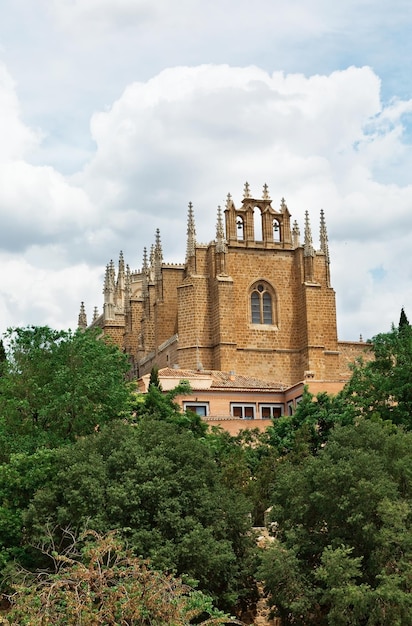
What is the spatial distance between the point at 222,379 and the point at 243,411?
12.5 ft

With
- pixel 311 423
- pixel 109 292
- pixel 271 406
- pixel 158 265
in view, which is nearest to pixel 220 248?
pixel 158 265

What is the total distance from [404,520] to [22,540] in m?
9.96

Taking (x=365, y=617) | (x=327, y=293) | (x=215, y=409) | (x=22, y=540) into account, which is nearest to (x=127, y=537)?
(x=22, y=540)

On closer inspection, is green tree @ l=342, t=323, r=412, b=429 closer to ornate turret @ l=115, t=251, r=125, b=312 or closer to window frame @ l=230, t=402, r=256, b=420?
window frame @ l=230, t=402, r=256, b=420

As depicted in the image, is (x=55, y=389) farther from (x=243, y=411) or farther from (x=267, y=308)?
(x=267, y=308)

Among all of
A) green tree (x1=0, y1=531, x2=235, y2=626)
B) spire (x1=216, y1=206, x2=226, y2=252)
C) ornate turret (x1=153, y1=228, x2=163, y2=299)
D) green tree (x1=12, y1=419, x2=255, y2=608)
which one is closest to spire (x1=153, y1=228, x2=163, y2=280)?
ornate turret (x1=153, y1=228, x2=163, y2=299)

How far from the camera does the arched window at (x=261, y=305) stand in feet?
187

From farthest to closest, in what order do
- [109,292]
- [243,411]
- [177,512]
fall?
[109,292] < [243,411] < [177,512]

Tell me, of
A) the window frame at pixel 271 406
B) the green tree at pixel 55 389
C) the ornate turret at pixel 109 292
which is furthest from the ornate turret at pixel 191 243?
the green tree at pixel 55 389

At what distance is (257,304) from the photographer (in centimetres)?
5712

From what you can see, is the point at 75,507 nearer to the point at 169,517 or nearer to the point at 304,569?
the point at 169,517

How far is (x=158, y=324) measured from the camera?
6103 cm

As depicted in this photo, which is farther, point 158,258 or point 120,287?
point 120,287

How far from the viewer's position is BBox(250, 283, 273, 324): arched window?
56.9 m
